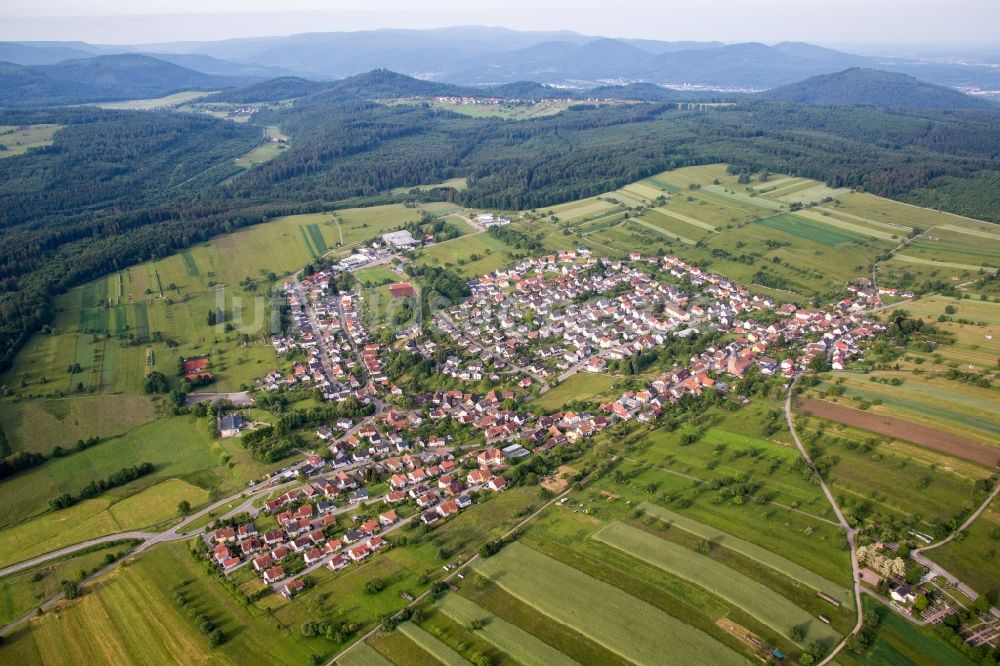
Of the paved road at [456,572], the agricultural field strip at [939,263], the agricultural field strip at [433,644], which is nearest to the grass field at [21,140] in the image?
the paved road at [456,572]

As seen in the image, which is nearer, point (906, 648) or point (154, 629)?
point (906, 648)

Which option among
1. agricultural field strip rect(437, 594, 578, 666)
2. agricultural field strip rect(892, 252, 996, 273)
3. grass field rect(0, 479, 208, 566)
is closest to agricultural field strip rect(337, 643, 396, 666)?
agricultural field strip rect(437, 594, 578, 666)

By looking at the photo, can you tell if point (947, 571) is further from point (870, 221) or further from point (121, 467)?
point (870, 221)

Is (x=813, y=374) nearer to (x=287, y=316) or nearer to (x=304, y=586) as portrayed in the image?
(x=304, y=586)

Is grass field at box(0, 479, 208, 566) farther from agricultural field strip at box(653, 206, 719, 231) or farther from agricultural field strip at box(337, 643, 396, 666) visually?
agricultural field strip at box(653, 206, 719, 231)

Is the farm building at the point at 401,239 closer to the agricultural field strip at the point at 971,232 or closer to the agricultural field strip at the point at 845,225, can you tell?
the agricultural field strip at the point at 845,225

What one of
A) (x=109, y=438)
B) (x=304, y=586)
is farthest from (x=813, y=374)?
(x=109, y=438)

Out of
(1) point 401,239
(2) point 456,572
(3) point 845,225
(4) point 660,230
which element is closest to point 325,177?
(1) point 401,239
